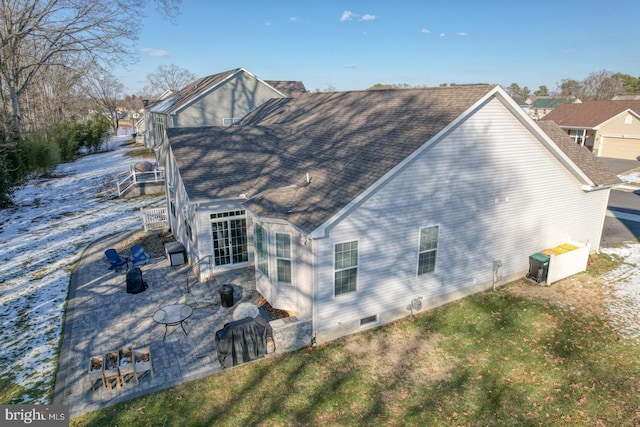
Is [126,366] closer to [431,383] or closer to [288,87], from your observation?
[431,383]

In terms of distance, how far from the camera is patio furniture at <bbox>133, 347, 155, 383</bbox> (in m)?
9.25

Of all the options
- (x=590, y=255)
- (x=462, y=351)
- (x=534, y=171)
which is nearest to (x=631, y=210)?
(x=590, y=255)

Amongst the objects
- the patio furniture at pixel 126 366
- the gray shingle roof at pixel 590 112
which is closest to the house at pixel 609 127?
the gray shingle roof at pixel 590 112

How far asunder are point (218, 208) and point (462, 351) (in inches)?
371

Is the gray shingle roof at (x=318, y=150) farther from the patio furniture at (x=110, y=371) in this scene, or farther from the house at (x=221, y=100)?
the house at (x=221, y=100)

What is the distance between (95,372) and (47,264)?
32.8 ft

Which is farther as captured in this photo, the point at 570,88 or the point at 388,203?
the point at 570,88

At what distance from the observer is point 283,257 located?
1186cm

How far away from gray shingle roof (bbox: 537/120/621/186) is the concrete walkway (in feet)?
47.7

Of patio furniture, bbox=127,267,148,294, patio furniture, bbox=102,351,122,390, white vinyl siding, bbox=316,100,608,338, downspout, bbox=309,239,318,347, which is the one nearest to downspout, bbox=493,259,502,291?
white vinyl siding, bbox=316,100,608,338

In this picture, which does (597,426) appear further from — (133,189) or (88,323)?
(133,189)

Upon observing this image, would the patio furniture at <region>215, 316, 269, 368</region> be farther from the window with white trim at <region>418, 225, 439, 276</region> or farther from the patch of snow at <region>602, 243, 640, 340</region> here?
the patch of snow at <region>602, 243, 640, 340</region>

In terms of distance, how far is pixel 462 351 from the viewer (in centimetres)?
1073

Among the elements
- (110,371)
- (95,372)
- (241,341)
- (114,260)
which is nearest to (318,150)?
(241,341)
